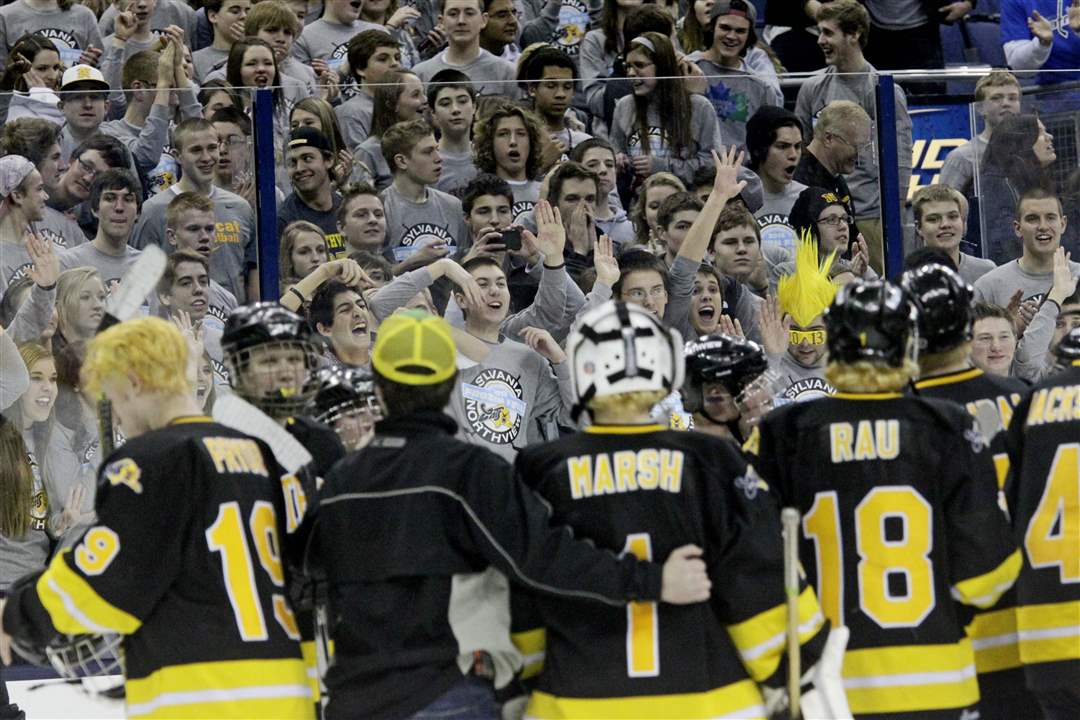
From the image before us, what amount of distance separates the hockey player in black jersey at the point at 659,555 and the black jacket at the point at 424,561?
0.10 m

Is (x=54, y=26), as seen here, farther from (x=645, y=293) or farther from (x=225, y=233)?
(x=645, y=293)

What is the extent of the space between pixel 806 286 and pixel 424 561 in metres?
3.23

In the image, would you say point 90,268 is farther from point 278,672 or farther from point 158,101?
point 278,672

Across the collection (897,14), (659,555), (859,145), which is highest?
(897,14)

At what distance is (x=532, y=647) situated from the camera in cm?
378

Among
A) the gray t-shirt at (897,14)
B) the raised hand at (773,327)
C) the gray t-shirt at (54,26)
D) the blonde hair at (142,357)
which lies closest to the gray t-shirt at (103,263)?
the raised hand at (773,327)

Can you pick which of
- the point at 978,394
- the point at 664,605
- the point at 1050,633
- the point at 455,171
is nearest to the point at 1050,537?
the point at 1050,633

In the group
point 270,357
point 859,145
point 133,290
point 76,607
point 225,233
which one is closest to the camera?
point 76,607

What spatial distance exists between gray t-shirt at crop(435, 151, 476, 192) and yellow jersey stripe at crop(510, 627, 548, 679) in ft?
9.97

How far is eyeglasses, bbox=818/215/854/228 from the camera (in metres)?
6.61

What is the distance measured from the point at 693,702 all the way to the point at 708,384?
116 centimetres

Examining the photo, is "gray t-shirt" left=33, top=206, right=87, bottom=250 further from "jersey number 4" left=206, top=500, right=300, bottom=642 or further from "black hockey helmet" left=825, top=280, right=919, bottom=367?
"black hockey helmet" left=825, top=280, right=919, bottom=367

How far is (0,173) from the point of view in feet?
20.6

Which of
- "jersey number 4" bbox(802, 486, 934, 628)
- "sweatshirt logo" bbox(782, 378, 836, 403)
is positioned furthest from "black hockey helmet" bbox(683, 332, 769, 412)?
"sweatshirt logo" bbox(782, 378, 836, 403)
